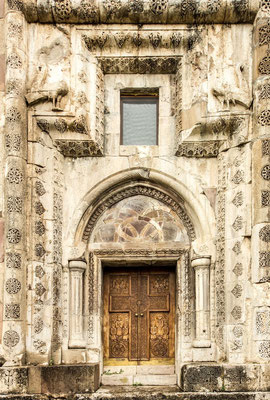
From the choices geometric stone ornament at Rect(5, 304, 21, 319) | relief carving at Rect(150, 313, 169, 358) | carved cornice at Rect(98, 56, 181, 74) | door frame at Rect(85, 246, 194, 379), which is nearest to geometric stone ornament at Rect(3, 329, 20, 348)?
geometric stone ornament at Rect(5, 304, 21, 319)

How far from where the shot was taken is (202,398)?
8273mm

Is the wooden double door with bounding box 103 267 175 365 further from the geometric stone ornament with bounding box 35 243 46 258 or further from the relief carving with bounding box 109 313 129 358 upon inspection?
the geometric stone ornament with bounding box 35 243 46 258

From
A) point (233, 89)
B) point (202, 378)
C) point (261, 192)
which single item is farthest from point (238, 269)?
point (233, 89)

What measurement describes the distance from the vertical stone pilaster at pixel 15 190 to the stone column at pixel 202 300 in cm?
267

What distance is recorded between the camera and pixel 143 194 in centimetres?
961

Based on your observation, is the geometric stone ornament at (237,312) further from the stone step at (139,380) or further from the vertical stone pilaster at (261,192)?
the stone step at (139,380)

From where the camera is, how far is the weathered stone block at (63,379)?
8312 mm

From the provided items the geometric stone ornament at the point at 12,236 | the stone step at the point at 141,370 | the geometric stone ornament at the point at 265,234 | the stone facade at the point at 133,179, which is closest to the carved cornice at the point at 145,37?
the stone facade at the point at 133,179

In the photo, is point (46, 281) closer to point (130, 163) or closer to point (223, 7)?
point (130, 163)

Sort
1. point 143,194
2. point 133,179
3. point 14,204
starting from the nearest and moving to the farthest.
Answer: point 14,204 < point 133,179 < point 143,194

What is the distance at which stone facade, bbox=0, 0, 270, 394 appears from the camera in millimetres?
8555

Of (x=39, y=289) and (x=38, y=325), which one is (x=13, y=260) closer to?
(x=39, y=289)

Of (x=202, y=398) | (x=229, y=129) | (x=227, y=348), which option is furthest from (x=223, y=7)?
(x=202, y=398)

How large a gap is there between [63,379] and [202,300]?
2.42 metres
